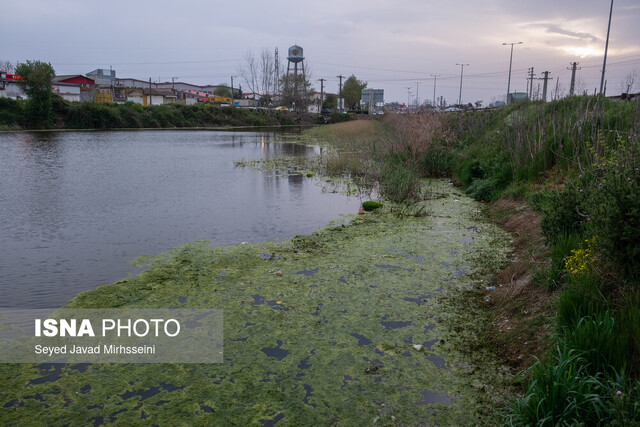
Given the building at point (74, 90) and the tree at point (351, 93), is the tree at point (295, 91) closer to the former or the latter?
the tree at point (351, 93)

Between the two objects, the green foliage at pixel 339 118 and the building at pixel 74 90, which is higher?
the building at pixel 74 90

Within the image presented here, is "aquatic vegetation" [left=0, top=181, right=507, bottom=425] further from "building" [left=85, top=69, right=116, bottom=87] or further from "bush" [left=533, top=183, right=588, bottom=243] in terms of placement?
"building" [left=85, top=69, right=116, bottom=87]

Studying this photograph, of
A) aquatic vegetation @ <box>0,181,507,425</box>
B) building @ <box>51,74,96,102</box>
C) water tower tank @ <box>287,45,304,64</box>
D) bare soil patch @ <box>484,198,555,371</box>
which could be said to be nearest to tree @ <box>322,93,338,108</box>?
water tower tank @ <box>287,45,304,64</box>

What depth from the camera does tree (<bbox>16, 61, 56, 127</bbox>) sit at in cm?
4700

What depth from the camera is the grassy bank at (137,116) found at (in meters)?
46.7

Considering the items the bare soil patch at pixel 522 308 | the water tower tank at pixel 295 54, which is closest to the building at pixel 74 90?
the water tower tank at pixel 295 54

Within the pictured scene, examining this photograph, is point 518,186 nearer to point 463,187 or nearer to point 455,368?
point 463,187

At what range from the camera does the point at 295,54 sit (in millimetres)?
100688

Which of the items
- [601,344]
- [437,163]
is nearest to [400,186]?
[437,163]

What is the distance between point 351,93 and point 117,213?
98.5m

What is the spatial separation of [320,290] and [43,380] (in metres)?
3.31

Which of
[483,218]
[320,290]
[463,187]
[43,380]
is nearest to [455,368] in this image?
[320,290]

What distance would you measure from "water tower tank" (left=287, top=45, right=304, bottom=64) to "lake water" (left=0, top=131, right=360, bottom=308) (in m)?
85.3

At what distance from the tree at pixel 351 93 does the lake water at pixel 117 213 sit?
289 feet
